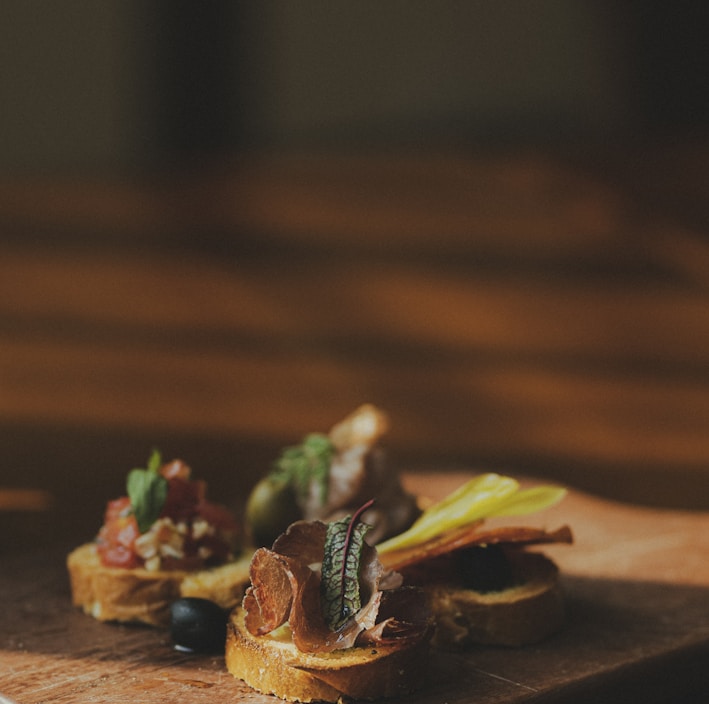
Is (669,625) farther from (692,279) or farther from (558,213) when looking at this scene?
(558,213)

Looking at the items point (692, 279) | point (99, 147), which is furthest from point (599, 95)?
point (99, 147)

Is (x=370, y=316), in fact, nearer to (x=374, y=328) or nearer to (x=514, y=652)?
(x=374, y=328)

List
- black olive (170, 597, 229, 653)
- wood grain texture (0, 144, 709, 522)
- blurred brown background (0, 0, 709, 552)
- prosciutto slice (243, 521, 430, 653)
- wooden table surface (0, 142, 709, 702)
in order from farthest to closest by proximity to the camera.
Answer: blurred brown background (0, 0, 709, 552) < wood grain texture (0, 144, 709, 522) < wooden table surface (0, 142, 709, 702) < black olive (170, 597, 229, 653) < prosciutto slice (243, 521, 430, 653)

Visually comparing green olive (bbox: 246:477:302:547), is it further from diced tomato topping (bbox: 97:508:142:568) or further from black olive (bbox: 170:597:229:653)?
black olive (bbox: 170:597:229:653)

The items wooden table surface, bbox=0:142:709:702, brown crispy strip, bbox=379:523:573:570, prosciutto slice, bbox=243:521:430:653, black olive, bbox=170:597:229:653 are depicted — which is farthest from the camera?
wooden table surface, bbox=0:142:709:702

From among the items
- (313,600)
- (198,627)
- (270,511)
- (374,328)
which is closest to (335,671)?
→ (313,600)

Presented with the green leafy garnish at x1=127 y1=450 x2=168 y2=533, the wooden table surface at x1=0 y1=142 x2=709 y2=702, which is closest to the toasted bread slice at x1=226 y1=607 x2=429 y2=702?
the green leafy garnish at x1=127 y1=450 x2=168 y2=533

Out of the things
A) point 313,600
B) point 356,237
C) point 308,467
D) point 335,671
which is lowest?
point 335,671
